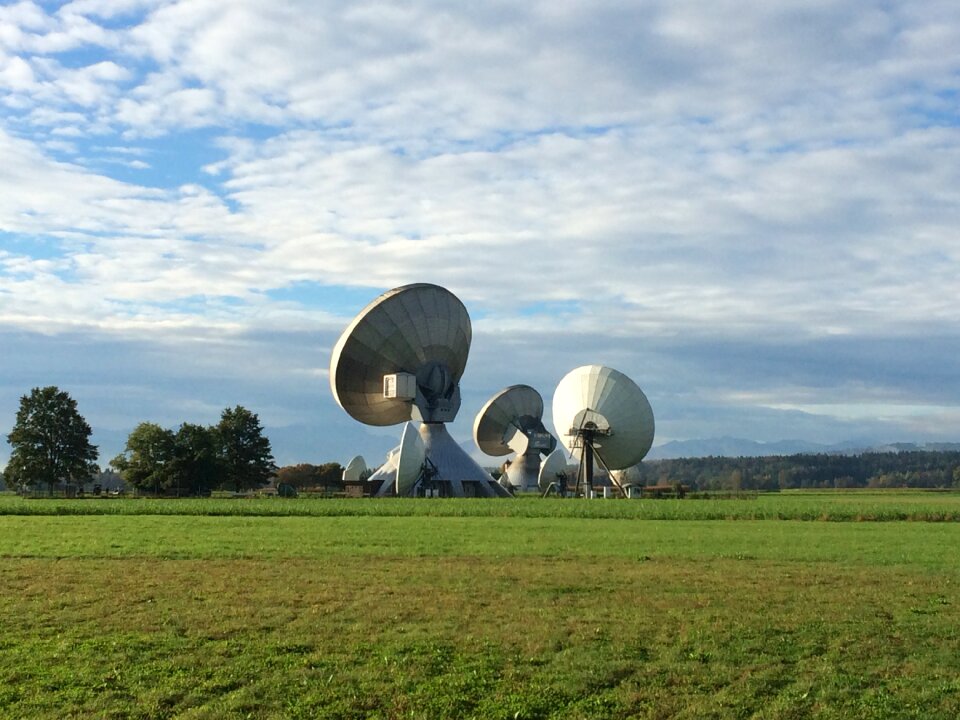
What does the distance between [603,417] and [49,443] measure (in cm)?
5192

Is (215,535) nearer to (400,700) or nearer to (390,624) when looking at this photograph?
(390,624)

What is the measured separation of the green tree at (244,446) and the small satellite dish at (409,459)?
1298 inches

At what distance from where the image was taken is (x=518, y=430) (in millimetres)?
106312

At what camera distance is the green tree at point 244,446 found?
329 feet

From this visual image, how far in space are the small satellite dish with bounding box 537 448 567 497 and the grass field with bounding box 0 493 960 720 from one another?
61.0m

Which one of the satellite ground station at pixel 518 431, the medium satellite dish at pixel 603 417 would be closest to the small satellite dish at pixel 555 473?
the medium satellite dish at pixel 603 417

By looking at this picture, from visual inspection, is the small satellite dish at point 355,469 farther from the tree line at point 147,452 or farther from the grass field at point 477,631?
the grass field at point 477,631

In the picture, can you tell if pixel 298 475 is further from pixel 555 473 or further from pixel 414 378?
pixel 414 378

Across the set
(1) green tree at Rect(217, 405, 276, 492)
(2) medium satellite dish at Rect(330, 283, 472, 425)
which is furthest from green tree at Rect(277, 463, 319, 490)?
(2) medium satellite dish at Rect(330, 283, 472, 425)

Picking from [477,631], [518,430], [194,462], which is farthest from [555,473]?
[477,631]

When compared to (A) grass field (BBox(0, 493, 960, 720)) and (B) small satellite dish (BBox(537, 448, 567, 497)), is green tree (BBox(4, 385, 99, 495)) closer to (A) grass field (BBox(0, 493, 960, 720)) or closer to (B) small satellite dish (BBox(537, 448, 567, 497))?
(B) small satellite dish (BBox(537, 448, 567, 497))

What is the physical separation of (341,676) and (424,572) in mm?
9811

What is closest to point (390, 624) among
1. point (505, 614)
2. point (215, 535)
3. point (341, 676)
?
point (505, 614)

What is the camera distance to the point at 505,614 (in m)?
16.8
